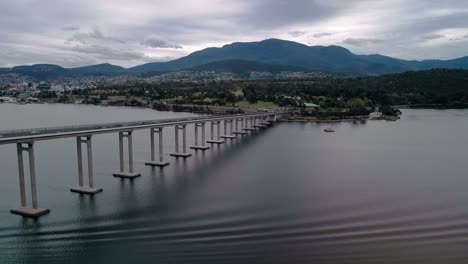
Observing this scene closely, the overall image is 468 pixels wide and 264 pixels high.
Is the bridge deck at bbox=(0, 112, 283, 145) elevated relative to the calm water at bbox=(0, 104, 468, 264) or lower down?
elevated

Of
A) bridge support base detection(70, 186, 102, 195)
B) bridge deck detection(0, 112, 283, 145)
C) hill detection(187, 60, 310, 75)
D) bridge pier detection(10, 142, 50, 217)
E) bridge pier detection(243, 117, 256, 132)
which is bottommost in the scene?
bridge pier detection(243, 117, 256, 132)

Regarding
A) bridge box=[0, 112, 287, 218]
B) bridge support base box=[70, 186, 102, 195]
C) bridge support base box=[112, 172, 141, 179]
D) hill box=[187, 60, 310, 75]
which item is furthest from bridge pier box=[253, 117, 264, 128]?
hill box=[187, 60, 310, 75]

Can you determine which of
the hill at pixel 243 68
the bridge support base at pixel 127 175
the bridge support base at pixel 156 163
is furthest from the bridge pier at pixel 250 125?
the hill at pixel 243 68

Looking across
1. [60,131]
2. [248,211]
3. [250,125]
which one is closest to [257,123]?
[250,125]

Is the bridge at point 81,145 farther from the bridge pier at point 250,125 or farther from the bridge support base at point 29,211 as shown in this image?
the bridge pier at point 250,125

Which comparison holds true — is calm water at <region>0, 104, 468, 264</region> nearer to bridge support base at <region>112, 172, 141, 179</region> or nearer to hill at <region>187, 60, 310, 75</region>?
bridge support base at <region>112, 172, 141, 179</region>

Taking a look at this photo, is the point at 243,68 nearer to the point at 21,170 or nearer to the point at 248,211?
the point at 248,211
